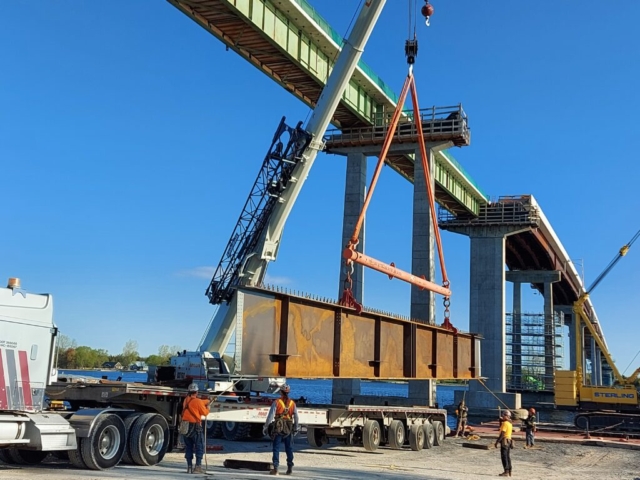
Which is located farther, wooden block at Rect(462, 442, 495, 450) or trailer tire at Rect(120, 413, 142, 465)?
wooden block at Rect(462, 442, 495, 450)

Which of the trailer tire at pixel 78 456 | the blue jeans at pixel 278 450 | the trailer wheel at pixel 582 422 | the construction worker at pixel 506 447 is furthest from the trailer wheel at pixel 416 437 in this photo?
the trailer wheel at pixel 582 422

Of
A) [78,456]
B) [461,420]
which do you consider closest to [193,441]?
[78,456]

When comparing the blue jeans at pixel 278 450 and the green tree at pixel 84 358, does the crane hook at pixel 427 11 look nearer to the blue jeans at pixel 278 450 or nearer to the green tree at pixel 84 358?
the blue jeans at pixel 278 450

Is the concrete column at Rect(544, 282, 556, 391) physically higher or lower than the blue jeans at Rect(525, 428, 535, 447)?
higher

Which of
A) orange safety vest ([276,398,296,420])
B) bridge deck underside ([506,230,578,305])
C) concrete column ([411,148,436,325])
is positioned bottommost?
orange safety vest ([276,398,296,420])

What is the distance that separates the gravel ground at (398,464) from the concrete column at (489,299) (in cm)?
3075

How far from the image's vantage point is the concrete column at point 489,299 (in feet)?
184

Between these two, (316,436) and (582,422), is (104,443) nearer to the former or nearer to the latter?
(316,436)

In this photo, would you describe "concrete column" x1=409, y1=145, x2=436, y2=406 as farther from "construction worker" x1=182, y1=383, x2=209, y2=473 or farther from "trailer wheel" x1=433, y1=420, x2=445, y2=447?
"construction worker" x1=182, y1=383, x2=209, y2=473

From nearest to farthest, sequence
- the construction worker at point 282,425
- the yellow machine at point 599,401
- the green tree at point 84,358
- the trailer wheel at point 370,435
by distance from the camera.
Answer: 1. the construction worker at point 282,425
2. the trailer wheel at point 370,435
3. the yellow machine at point 599,401
4. the green tree at point 84,358

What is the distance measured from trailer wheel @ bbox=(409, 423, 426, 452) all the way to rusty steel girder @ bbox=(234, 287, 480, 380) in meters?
1.57

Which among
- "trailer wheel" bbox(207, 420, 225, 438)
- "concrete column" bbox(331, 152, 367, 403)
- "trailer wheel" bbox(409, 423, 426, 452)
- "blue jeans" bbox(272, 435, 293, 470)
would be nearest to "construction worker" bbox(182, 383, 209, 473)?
"blue jeans" bbox(272, 435, 293, 470)

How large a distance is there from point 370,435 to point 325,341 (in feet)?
12.5

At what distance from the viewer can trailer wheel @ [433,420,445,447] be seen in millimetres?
23734
